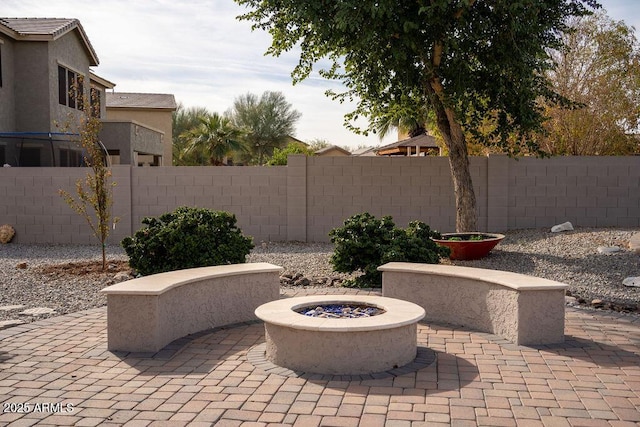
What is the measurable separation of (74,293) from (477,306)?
5525 millimetres

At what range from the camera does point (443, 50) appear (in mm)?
11719

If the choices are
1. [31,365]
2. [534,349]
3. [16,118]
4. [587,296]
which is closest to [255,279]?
[31,365]

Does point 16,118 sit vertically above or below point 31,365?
above

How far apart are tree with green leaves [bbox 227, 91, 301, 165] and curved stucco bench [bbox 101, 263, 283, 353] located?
30.8 meters

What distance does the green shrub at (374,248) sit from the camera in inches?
341

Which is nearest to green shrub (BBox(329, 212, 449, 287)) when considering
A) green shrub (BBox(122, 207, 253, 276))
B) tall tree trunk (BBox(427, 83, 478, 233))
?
green shrub (BBox(122, 207, 253, 276))

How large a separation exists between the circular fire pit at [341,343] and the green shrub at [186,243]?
3260 mm

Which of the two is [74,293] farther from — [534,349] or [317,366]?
[534,349]

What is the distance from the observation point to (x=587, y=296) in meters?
8.40

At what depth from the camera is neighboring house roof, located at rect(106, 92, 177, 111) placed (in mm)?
31414

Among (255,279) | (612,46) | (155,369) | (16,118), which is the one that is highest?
(612,46)

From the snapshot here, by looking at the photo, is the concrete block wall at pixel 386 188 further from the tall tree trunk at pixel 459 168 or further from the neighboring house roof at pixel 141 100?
the neighboring house roof at pixel 141 100

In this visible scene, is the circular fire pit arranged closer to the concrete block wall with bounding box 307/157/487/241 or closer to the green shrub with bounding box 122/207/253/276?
the green shrub with bounding box 122/207/253/276

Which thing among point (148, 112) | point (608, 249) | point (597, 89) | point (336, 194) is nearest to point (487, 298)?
point (608, 249)
